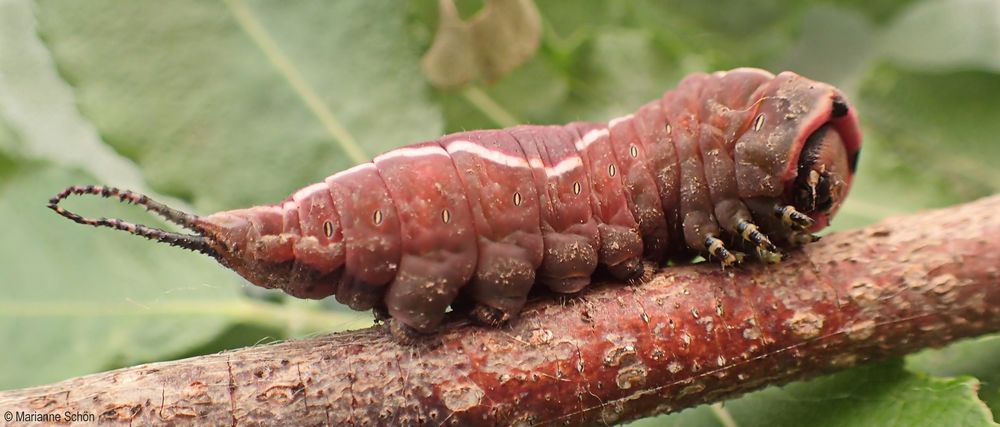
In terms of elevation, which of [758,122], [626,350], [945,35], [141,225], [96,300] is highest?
[945,35]

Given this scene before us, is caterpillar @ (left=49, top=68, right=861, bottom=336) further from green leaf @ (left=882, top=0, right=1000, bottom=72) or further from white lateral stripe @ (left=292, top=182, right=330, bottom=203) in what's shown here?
green leaf @ (left=882, top=0, right=1000, bottom=72)

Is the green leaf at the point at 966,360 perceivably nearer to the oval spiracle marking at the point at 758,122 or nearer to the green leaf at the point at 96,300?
the oval spiracle marking at the point at 758,122

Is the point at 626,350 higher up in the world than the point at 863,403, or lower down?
higher up

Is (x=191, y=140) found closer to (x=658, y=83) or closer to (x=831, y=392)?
(x=658, y=83)

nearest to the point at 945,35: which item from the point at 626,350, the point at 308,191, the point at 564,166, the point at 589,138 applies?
the point at 589,138

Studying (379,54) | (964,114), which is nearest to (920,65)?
(964,114)

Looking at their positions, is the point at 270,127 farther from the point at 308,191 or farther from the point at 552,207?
the point at 552,207

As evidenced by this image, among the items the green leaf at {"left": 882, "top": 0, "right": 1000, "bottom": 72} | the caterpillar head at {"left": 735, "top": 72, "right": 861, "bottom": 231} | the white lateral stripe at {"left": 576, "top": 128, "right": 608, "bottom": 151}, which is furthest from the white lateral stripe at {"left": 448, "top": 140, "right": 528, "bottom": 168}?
the green leaf at {"left": 882, "top": 0, "right": 1000, "bottom": 72}
